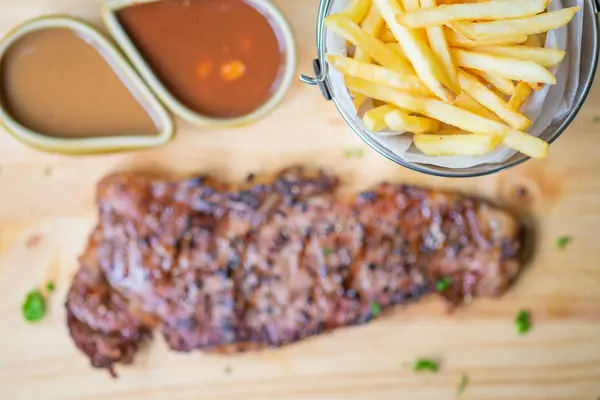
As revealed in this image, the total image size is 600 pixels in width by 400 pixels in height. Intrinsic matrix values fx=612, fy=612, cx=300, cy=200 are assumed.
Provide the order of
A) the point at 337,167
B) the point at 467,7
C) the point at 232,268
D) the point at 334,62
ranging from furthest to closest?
1. the point at 337,167
2. the point at 232,268
3. the point at 334,62
4. the point at 467,7

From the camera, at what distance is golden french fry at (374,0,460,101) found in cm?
160

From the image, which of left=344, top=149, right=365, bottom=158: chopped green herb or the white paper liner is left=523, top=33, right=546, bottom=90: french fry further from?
left=344, top=149, right=365, bottom=158: chopped green herb

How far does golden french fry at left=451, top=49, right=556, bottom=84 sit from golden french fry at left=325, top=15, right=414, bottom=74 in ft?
0.53

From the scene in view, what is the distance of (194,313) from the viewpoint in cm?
228

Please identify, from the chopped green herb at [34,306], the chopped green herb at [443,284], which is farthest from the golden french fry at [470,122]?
the chopped green herb at [34,306]

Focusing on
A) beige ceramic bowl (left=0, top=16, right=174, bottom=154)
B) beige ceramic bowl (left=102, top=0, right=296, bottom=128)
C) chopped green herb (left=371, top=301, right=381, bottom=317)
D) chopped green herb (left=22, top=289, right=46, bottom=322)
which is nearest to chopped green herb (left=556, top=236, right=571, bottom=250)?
chopped green herb (left=371, top=301, right=381, bottom=317)

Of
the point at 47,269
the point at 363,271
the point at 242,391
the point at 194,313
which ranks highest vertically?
the point at 363,271

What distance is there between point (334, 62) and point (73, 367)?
1662mm

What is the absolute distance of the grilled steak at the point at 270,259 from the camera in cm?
225

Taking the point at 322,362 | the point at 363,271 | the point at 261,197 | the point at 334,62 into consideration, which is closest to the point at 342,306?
the point at 363,271

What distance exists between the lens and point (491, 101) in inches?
64.9

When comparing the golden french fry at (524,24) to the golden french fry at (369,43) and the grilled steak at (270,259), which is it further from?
the grilled steak at (270,259)

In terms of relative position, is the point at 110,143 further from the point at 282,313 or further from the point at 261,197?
the point at 282,313

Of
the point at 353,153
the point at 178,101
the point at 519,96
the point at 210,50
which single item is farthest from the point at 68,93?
the point at 519,96
